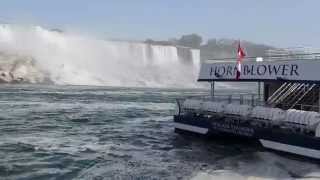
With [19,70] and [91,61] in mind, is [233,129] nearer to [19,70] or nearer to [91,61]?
[19,70]

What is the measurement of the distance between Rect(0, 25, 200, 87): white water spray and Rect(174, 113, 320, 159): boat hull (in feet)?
379

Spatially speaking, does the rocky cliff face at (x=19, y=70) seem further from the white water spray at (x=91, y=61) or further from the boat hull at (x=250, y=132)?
the boat hull at (x=250, y=132)

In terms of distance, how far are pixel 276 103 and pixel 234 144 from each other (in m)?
2.84

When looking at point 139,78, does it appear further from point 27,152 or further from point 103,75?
point 27,152

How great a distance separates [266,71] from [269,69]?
0.68ft

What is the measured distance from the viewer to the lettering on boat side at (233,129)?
24.9 metres

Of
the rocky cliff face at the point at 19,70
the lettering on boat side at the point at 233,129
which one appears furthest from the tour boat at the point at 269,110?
the rocky cliff face at the point at 19,70

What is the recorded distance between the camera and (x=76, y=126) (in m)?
35.3

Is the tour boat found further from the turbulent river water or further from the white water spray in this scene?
the white water spray

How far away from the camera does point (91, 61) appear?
556 feet

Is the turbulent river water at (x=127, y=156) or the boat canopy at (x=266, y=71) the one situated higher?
the boat canopy at (x=266, y=71)

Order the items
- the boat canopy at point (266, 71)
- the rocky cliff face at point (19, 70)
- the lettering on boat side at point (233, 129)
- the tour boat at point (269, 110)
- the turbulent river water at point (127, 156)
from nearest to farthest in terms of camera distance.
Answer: the turbulent river water at point (127, 156) < the tour boat at point (269, 110) < the boat canopy at point (266, 71) < the lettering on boat side at point (233, 129) < the rocky cliff face at point (19, 70)

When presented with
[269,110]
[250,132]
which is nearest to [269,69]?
[269,110]

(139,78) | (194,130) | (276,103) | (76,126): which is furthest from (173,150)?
(139,78)
